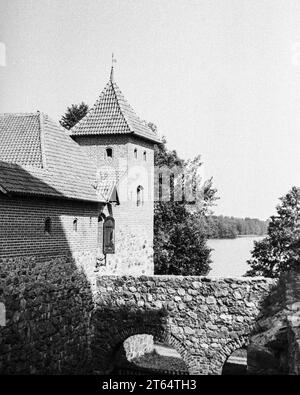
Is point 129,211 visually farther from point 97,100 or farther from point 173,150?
point 173,150

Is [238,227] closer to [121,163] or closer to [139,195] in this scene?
[139,195]

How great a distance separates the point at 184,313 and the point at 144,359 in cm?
598

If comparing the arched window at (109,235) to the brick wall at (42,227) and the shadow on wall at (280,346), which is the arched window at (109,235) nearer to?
the brick wall at (42,227)

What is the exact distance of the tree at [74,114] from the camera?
98.4 ft

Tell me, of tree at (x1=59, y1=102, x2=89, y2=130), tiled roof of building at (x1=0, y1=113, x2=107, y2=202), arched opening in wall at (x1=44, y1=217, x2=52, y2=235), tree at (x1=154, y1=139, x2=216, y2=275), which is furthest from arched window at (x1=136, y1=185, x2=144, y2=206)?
tree at (x1=59, y1=102, x2=89, y2=130)

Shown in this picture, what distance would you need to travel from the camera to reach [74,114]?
3009cm

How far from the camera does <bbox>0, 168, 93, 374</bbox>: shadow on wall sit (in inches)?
455

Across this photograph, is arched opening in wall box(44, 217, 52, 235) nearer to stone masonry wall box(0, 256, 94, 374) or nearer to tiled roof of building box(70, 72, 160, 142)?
stone masonry wall box(0, 256, 94, 374)

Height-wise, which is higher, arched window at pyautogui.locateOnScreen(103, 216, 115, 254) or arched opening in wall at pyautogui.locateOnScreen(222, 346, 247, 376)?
arched window at pyautogui.locateOnScreen(103, 216, 115, 254)

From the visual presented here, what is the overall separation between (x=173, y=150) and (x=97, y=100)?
12559mm

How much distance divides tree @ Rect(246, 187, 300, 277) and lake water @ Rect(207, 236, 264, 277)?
4942mm

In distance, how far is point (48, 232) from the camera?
1331 cm

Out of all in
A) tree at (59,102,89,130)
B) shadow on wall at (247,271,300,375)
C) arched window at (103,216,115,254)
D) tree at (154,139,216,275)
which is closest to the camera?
shadow on wall at (247,271,300,375)

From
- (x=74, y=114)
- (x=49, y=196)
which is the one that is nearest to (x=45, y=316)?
(x=49, y=196)
